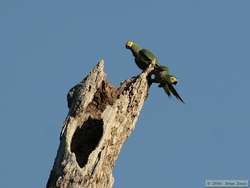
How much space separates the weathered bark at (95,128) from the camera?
64.3 feet

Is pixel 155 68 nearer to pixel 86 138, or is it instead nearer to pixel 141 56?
pixel 141 56

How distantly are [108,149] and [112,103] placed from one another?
96cm

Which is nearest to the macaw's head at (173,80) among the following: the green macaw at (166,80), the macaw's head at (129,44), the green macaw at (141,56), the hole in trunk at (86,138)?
the green macaw at (166,80)

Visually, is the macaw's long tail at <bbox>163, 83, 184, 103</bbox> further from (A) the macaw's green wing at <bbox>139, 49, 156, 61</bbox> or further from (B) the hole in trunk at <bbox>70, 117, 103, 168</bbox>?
(B) the hole in trunk at <bbox>70, 117, 103, 168</bbox>

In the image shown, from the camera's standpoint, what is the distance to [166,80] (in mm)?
21984

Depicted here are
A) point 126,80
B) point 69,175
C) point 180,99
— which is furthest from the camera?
point 180,99

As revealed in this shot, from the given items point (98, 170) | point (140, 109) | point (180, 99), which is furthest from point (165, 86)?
point (98, 170)

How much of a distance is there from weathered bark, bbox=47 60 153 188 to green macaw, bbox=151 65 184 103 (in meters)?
A: 0.61

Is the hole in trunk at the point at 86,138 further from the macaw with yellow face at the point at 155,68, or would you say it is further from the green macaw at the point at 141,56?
the green macaw at the point at 141,56

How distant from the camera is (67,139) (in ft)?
65.5

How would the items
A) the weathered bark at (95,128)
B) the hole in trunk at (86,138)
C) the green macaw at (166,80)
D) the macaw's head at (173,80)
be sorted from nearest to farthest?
the weathered bark at (95,128), the hole in trunk at (86,138), the green macaw at (166,80), the macaw's head at (173,80)

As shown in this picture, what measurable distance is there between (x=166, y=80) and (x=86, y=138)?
88.9 inches

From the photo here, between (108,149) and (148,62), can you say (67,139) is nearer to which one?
(108,149)

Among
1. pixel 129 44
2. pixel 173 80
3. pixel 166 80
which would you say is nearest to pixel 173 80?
pixel 173 80
